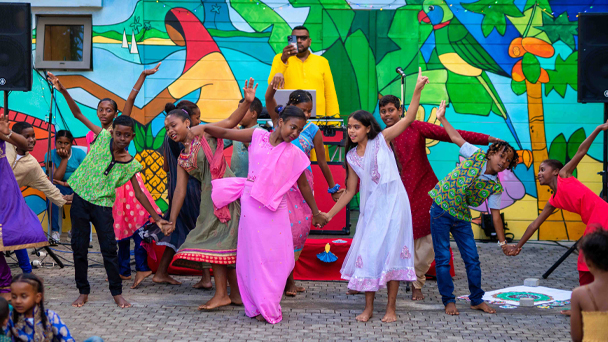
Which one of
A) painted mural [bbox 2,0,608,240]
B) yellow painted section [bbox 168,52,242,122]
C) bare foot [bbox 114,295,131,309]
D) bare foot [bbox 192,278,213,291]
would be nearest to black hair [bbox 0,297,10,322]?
bare foot [bbox 114,295,131,309]

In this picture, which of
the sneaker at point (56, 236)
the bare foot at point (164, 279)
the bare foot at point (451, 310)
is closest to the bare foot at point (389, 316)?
the bare foot at point (451, 310)

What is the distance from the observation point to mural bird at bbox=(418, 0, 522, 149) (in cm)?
849

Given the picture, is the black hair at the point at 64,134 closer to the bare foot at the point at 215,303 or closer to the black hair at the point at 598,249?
the bare foot at the point at 215,303

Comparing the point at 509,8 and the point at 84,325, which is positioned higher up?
the point at 509,8

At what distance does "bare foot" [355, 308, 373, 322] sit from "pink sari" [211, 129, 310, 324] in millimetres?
597

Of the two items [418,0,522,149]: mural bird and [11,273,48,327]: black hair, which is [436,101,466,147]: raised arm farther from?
[418,0,522,149]: mural bird

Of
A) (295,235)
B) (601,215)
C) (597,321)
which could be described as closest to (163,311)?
(295,235)

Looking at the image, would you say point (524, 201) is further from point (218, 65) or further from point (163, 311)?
point (163, 311)

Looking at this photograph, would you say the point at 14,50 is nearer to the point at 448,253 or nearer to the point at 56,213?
the point at 56,213

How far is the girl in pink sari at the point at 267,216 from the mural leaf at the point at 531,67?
15.8ft

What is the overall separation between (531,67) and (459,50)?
3.24ft

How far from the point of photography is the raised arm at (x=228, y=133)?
15.7 ft

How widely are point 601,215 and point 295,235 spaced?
2476 millimetres

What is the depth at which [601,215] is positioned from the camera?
4922mm
